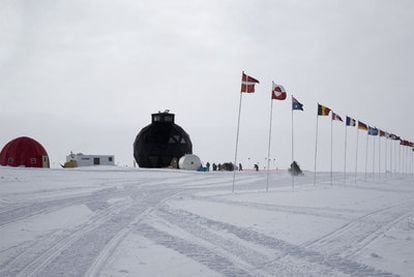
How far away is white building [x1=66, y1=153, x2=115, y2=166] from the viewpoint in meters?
66.6

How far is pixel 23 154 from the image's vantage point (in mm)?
50312

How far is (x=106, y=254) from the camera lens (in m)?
8.86

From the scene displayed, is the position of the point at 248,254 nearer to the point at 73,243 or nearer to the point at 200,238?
the point at 200,238

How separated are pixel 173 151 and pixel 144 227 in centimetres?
4783

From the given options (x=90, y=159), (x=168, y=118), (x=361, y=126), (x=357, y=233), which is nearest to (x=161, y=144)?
(x=168, y=118)

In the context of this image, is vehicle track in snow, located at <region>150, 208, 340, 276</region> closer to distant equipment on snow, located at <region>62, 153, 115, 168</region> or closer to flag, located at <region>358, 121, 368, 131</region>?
flag, located at <region>358, 121, 368, 131</region>

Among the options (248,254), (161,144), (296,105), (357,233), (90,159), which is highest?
(296,105)

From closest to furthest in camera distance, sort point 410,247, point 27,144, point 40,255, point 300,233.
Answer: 1. point 40,255
2. point 410,247
3. point 300,233
4. point 27,144

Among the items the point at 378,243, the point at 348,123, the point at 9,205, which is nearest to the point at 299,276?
the point at 378,243

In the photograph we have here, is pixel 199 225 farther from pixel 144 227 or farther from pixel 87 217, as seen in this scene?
pixel 87 217

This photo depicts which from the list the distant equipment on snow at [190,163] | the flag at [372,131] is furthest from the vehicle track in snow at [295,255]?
the distant equipment on snow at [190,163]

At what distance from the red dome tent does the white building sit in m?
14.4

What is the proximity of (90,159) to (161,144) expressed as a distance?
48.3ft

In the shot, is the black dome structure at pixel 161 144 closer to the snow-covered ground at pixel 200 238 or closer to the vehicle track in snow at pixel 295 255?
the snow-covered ground at pixel 200 238
